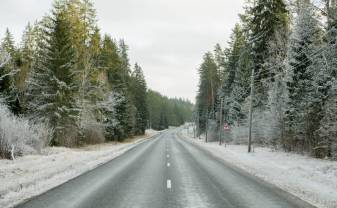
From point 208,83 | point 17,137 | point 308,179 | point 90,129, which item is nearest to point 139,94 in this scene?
point 208,83

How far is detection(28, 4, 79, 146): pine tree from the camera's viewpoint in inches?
1307

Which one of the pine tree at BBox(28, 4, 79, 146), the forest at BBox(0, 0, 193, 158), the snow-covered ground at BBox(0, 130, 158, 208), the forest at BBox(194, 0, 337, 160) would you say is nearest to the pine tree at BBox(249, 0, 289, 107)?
the forest at BBox(194, 0, 337, 160)

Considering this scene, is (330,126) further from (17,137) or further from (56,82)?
(56,82)

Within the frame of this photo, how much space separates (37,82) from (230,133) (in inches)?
1184

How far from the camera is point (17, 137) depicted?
23.0 meters

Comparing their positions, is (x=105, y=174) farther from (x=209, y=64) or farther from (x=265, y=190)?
(x=209, y=64)

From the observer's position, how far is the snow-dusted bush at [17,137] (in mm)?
21312

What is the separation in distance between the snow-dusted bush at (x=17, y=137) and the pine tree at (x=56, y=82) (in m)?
6.15

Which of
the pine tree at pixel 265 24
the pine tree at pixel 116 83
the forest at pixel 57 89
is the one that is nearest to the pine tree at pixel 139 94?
the pine tree at pixel 116 83

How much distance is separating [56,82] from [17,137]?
10.7 metres

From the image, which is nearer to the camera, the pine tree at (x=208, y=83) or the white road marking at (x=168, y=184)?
the white road marking at (x=168, y=184)

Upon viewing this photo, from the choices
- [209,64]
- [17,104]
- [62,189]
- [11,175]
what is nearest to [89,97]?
[17,104]

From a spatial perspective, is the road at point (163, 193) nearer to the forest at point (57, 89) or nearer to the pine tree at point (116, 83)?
the forest at point (57, 89)

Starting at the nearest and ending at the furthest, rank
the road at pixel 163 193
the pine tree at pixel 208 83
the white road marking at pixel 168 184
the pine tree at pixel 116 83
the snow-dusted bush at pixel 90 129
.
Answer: the road at pixel 163 193, the white road marking at pixel 168 184, the snow-dusted bush at pixel 90 129, the pine tree at pixel 116 83, the pine tree at pixel 208 83
